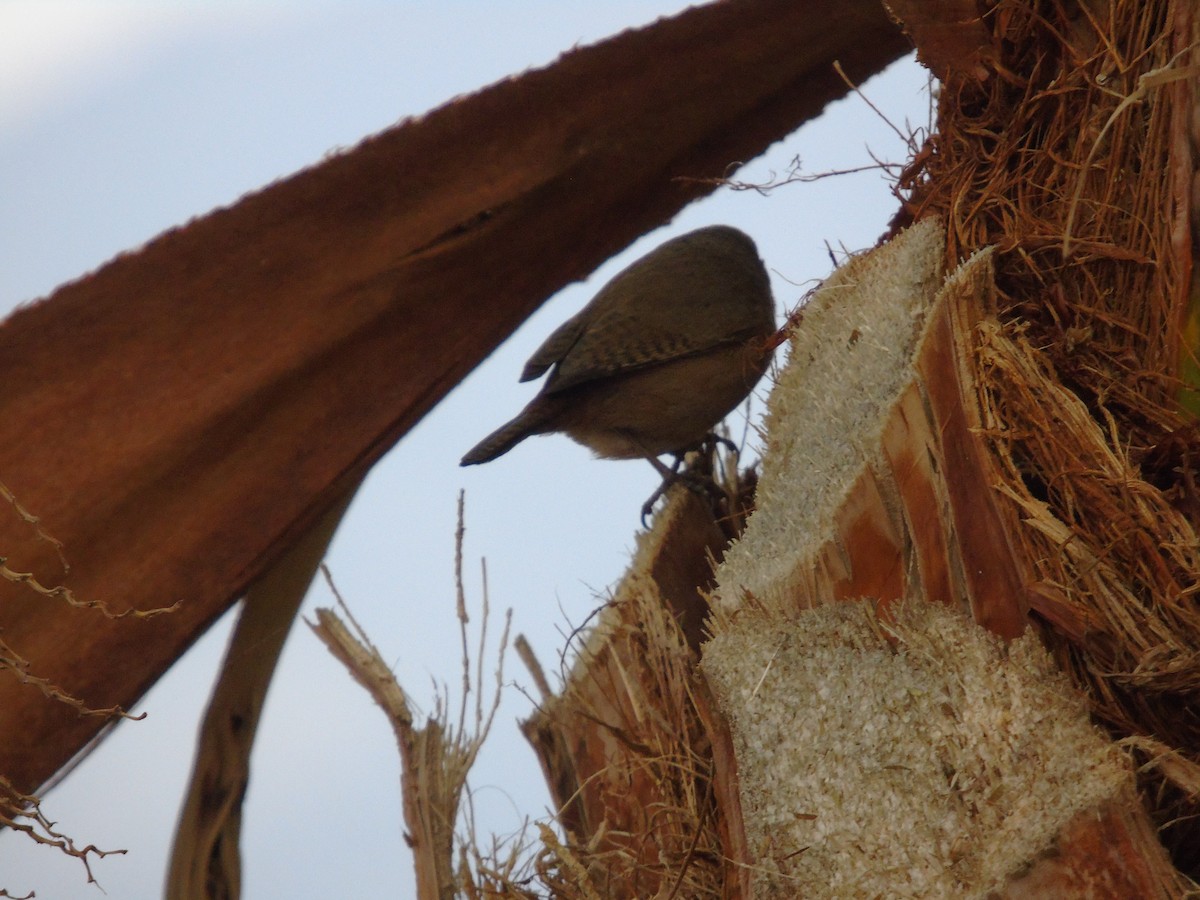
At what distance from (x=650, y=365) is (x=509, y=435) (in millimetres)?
413

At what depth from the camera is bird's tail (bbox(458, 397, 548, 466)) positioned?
305 centimetres

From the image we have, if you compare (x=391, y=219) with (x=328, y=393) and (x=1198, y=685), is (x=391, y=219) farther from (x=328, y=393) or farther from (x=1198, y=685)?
(x=1198, y=685)

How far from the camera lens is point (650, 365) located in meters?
3.14

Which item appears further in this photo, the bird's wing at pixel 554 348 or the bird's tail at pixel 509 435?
the bird's wing at pixel 554 348

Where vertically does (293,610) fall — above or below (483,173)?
below

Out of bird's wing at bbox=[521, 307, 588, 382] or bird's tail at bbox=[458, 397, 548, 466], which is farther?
bird's wing at bbox=[521, 307, 588, 382]

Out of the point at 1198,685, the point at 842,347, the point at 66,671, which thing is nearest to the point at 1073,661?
the point at 1198,685

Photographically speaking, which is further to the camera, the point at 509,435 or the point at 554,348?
the point at 554,348

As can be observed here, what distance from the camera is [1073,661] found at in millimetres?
1598

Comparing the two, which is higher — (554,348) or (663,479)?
(554,348)

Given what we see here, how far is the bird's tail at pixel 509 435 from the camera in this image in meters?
3.05

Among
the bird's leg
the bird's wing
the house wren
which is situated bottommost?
the bird's leg

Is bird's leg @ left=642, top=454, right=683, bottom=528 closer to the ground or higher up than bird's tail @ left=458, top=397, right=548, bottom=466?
closer to the ground

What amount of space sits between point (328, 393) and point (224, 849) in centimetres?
99
